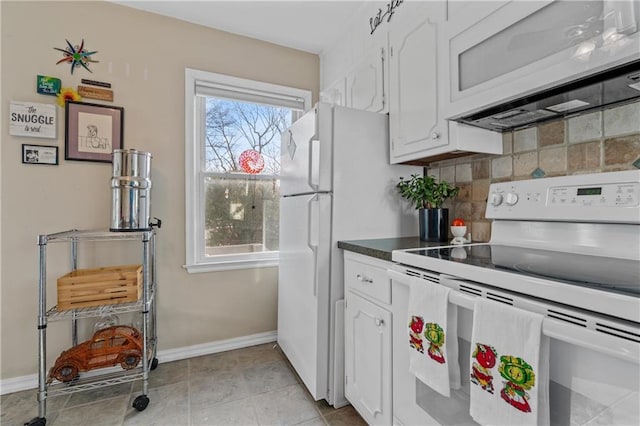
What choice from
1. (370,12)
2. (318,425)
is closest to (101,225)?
(318,425)

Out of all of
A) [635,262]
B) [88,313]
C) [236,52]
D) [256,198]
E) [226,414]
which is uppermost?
[236,52]

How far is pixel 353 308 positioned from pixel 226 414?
2.96ft

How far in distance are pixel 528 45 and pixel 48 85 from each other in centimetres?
256

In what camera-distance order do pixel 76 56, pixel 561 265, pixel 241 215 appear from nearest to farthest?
1. pixel 561 265
2. pixel 76 56
3. pixel 241 215

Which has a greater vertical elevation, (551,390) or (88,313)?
(551,390)

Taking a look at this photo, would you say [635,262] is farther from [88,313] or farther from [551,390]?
[88,313]

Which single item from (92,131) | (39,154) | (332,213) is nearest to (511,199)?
(332,213)

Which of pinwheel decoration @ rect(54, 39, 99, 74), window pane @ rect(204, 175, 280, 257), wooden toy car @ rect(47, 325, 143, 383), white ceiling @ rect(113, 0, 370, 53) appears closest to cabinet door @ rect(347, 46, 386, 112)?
white ceiling @ rect(113, 0, 370, 53)

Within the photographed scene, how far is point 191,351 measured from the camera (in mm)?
2230

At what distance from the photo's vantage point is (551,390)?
2.27ft

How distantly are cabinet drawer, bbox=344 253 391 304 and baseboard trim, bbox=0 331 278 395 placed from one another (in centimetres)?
124

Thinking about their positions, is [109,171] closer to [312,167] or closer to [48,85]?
[48,85]

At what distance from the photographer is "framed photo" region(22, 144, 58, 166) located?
182cm

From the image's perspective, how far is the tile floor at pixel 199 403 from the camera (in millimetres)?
1555
